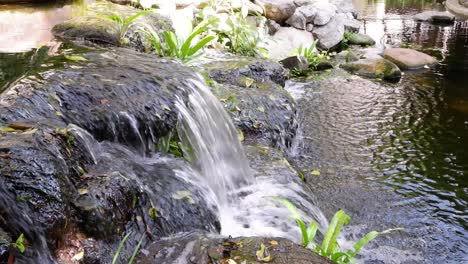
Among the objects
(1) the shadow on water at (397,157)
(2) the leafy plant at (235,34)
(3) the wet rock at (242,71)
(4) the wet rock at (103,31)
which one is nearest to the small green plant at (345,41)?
(1) the shadow on water at (397,157)

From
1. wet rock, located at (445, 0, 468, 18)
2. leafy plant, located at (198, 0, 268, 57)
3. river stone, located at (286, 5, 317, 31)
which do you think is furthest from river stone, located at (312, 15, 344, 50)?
wet rock, located at (445, 0, 468, 18)

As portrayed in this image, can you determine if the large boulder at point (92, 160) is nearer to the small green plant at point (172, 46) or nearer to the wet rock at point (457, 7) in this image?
the small green plant at point (172, 46)

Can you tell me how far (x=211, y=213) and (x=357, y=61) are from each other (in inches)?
332

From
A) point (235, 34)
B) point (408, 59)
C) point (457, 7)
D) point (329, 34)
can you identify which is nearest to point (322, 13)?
point (329, 34)

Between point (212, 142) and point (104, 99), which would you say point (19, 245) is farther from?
point (212, 142)

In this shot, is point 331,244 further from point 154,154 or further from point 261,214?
point 154,154

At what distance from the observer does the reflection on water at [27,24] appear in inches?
223

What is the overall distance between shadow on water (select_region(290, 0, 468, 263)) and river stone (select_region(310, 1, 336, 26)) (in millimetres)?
3611

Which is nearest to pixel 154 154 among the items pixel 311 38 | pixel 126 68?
pixel 126 68

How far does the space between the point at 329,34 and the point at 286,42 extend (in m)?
2.15

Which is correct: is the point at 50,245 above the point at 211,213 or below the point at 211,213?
above

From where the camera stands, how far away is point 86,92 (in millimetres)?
3629

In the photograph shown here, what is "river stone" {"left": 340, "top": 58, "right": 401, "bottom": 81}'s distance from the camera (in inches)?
400

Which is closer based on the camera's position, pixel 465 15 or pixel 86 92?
pixel 86 92
